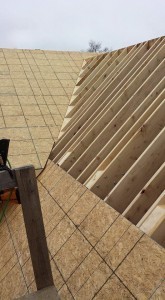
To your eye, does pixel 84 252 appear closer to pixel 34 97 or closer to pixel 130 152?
pixel 130 152

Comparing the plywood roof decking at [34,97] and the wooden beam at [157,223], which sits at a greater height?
the wooden beam at [157,223]

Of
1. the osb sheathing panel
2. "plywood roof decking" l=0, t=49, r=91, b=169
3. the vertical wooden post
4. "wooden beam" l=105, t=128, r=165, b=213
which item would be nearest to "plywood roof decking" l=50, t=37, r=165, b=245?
"wooden beam" l=105, t=128, r=165, b=213

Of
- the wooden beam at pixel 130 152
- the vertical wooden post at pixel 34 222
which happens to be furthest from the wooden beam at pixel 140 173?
the vertical wooden post at pixel 34 222

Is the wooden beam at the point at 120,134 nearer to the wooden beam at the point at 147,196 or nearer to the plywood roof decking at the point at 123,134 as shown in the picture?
the plywood roof decking at the point at 123,134

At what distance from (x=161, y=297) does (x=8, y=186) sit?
1618mm

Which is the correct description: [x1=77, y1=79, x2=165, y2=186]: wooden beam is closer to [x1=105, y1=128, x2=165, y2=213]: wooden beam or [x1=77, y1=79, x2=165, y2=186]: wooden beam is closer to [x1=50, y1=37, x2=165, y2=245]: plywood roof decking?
[x1=50, y1=37, x2=165, y2=245]: plywood roof decking

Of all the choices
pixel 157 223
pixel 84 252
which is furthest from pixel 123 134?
pixel 157 223

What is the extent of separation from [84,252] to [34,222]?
3.77 ft

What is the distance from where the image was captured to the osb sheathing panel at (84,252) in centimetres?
304

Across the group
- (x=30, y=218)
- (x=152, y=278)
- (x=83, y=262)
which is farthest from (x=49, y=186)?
(x=152, y=278)

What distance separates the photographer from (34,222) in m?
3.00

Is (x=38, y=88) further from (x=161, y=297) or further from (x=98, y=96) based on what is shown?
(x=161, y=297)

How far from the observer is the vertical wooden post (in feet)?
9.34

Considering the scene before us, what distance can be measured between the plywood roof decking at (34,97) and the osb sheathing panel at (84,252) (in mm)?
1513
